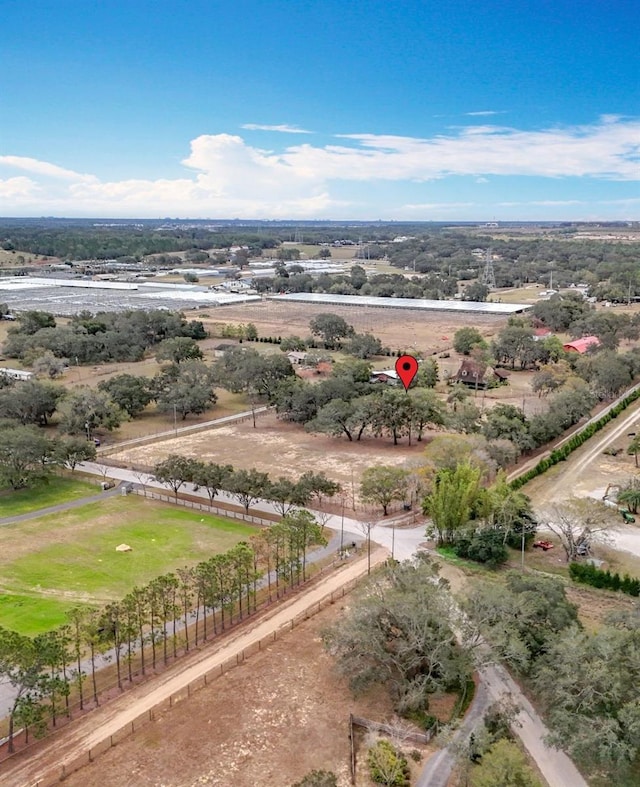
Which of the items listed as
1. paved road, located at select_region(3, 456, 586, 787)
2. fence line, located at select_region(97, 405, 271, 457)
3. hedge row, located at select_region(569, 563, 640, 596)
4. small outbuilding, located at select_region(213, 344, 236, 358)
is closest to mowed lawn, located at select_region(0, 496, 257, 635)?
paved road, located at select_region(3, 456, 586, 787)

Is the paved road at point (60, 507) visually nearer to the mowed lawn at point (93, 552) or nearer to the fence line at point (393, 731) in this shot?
the mowed lawn at point (93, 552)

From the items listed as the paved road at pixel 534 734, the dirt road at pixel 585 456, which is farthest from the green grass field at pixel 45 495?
the dirt road at pixel 585 456

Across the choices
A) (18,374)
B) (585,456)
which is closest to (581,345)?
(585,456)

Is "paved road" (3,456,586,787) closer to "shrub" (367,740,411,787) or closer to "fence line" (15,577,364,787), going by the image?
"fence line" (15,577,364,787)

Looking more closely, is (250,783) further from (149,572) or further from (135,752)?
(149,572)

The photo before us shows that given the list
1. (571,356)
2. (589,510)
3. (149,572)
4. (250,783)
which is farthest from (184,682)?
(571,356)
